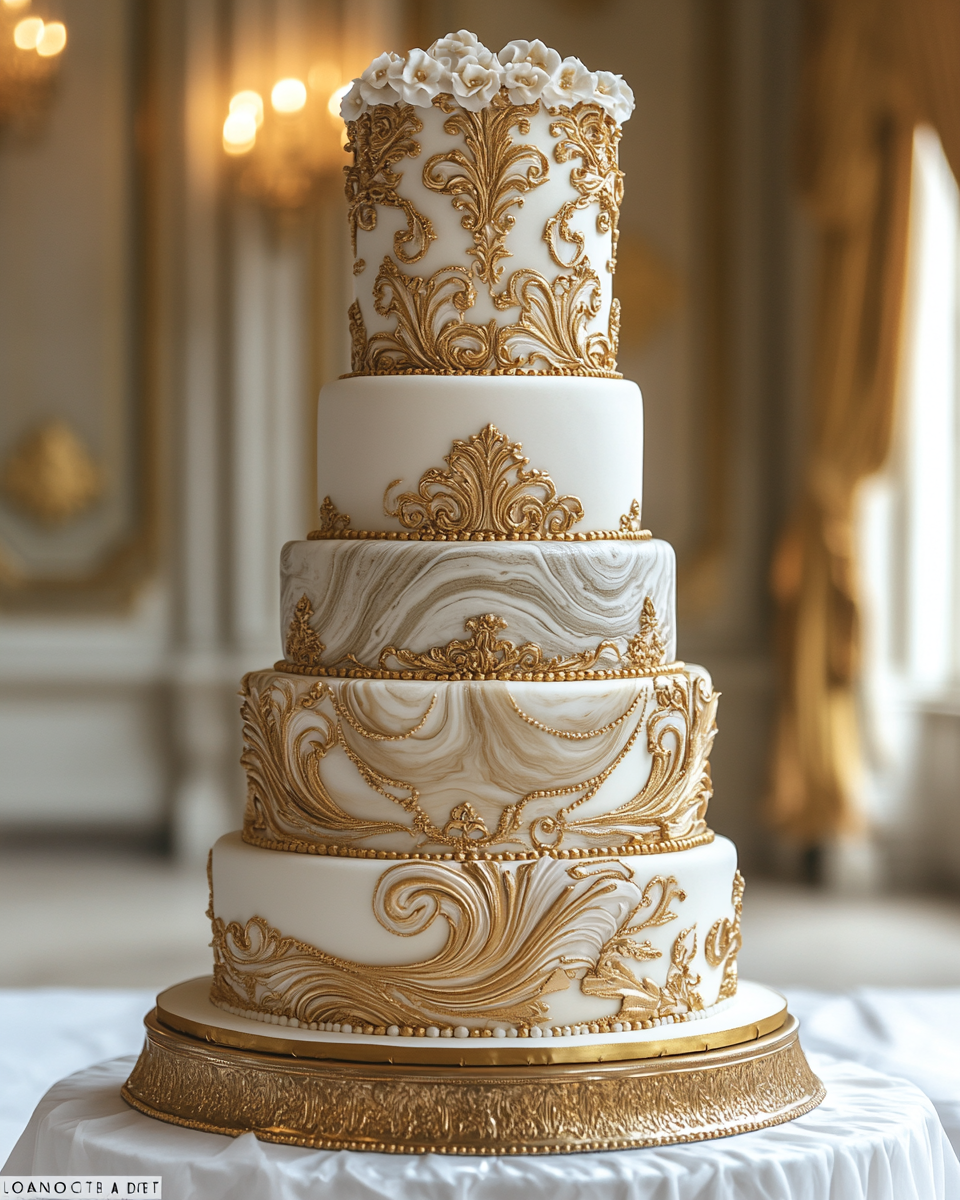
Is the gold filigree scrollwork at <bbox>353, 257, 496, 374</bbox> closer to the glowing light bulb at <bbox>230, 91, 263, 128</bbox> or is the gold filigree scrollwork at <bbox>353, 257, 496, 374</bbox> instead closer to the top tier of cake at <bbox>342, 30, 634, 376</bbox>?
the top tier of cake at <bbox>342, 30, 634, 376</bbox>

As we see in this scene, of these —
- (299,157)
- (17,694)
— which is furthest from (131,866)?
(299,157)

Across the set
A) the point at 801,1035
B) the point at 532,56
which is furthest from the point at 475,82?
the point at 801,1035

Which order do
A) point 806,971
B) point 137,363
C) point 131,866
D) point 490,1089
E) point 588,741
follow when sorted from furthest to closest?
point 137,363 → point 131,866 → point 806,971 → point 588,741 → point 490,1089

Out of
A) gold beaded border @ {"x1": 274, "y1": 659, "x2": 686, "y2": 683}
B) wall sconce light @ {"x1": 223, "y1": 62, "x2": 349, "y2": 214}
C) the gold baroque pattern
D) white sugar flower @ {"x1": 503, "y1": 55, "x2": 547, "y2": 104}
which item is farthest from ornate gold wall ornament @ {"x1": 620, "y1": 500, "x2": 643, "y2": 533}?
wall sconce light @ {"x1": 223, "y1": 62, "x2": 349, "y2": 214}

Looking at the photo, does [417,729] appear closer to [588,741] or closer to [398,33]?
[588,741]

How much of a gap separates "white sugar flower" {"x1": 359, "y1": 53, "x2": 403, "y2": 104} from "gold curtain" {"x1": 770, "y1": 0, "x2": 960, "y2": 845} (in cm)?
440

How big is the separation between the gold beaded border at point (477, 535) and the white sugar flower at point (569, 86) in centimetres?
69

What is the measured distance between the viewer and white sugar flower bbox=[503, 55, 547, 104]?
2.51 metres

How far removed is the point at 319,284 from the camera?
7605 millimetres

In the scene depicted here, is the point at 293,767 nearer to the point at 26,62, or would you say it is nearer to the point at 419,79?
the point at 419,79

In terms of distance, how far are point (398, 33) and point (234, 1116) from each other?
623 cm

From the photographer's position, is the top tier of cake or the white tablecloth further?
the white tablecloth

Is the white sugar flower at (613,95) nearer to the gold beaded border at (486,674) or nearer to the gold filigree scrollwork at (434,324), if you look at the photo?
the gold filigree scrollwork at (434,324)

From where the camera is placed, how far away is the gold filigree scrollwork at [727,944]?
2.53m
